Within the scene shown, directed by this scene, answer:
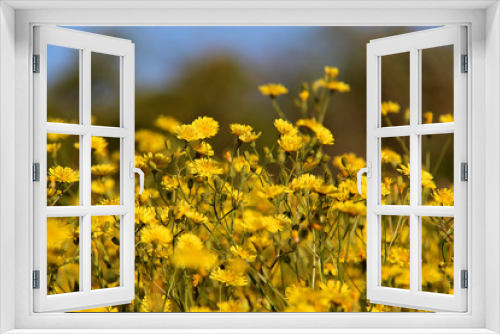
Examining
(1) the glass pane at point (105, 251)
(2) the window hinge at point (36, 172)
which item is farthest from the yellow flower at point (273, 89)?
(2) the window hinge at point (36, 172)

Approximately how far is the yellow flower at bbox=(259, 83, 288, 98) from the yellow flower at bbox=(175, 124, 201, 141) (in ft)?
1.84

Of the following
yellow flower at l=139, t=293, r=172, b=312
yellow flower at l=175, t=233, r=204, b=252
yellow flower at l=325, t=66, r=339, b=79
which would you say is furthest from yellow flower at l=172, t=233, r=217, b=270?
yellow flower at l=325, t=66, r=339, b=79

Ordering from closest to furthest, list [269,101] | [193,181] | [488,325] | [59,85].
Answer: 1. [488,325]
2. [59,85]
3. [193,181]
4. [269,101]

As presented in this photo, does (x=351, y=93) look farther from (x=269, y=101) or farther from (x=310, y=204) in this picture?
(x=310, y=204)

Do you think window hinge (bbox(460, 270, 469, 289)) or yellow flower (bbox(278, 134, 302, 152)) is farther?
yellow flower (bbox(278, 134, 302, 152))

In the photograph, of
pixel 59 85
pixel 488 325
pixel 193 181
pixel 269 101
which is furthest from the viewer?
pixel 269 101

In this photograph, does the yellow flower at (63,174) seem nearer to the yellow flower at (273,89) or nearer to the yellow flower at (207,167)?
the yellow flower at (207,167)

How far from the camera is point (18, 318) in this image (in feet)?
6.90

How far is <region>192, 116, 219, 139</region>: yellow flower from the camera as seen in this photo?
10.1ft

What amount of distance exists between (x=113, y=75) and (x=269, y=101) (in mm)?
1091

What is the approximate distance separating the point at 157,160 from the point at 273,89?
0.88 metres

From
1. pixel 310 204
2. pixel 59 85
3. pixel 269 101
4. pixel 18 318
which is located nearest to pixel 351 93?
pixel 269 101

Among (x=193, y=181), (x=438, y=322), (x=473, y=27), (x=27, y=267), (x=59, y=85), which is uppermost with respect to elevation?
(x=473, y=27)

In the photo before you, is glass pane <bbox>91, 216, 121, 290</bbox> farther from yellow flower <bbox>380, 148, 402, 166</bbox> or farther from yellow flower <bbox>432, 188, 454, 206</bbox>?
yellow flower <bbox>432, 188, 454, 206</bbox>
